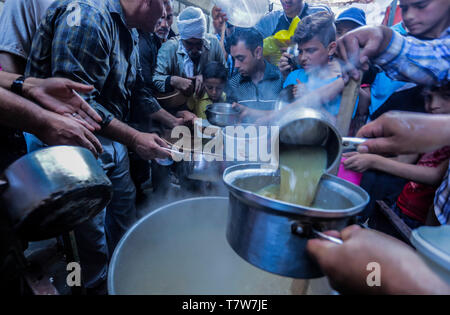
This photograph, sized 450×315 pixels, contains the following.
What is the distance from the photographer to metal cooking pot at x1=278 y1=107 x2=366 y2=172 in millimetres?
1095

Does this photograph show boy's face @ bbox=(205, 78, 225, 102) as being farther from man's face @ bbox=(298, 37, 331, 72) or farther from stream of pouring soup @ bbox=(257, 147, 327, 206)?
stream of pouring soup @ bbox=(257, 147, 327, 206)

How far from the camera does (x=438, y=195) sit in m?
1.49

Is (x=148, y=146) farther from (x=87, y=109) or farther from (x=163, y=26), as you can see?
(x=163, y=26)

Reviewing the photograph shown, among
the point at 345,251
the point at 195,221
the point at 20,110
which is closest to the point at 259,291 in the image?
the point at 195,221

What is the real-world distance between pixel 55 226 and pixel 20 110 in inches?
26.8

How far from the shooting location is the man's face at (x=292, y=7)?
3.30m

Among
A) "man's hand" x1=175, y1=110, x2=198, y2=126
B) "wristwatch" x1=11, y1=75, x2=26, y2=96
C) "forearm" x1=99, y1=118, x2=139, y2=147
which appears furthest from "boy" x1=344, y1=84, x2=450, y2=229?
"wristwatch" x1=11, y1=75, x2=26, y2=96

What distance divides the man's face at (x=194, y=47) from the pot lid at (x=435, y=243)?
3.53 meters

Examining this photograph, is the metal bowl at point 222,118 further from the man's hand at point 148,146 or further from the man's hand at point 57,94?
the man's hand at point 57,94

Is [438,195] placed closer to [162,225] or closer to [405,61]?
[405,61]

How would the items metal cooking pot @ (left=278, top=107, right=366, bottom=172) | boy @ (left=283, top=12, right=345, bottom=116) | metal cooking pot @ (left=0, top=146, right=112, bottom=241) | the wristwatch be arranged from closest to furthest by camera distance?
metal cooking pot @ (left=0, top=146, right=112, bottom=241) → metal cooking pot @ (left=278, top=107, right=366, bottom=172) → the wristwatch → boy @ (left=283, top=12, right=345, bottom=116)

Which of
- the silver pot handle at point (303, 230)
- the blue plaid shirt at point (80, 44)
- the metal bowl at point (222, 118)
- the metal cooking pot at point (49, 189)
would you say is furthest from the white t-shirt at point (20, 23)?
the silver pot handle at point (303, 230)

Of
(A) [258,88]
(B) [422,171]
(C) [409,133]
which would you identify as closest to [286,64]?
(A) [258,88]

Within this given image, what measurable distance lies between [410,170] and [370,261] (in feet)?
5.51
